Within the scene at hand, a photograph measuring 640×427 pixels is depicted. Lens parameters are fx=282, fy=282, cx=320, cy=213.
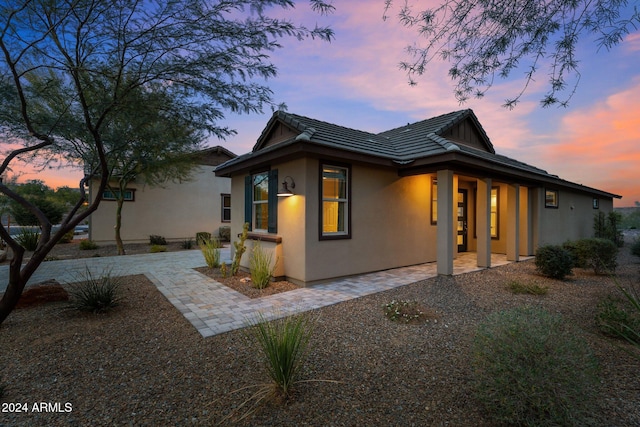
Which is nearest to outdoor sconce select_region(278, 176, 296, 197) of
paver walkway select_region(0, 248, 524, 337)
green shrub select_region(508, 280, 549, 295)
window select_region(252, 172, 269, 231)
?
window select_region(252, 172, 269, 231)

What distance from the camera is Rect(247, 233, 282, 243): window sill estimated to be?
6652 mm

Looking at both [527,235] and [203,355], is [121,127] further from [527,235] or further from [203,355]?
[527,235]

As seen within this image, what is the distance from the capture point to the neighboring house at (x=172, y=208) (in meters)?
13.5

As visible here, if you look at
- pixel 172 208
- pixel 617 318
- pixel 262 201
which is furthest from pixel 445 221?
pixel 172 208

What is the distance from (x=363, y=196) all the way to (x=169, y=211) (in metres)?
12.3

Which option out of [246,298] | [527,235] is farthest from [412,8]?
[527,235]

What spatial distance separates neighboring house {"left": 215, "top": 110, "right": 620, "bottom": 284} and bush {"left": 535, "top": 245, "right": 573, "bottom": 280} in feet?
4.03

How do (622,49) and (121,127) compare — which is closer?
(622,49)

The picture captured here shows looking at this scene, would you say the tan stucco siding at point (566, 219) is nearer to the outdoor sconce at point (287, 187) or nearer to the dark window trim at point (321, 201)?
the dark window trim at point (321, 201)

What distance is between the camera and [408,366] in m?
2.91

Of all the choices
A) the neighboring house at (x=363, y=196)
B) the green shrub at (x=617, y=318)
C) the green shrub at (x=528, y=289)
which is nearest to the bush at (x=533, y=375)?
the green shrub at (x=617, y=318)

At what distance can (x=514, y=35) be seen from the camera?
3793 mm

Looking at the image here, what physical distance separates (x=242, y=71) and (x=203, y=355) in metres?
3.87

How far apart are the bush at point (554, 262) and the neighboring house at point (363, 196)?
48.4 inches
